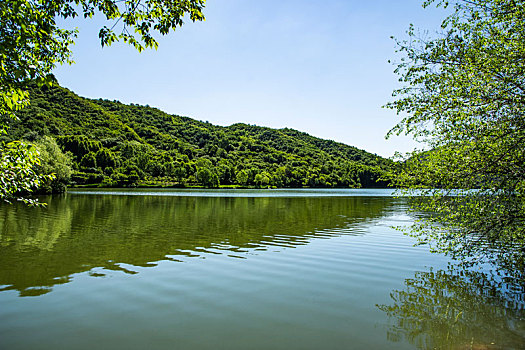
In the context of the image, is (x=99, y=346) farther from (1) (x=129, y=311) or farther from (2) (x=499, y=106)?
(2) (x=499, y=106)

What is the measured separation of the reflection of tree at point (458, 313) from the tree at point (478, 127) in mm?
1446

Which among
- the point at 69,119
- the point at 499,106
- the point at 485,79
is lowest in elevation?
the point at 499,106

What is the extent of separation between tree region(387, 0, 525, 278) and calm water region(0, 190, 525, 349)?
239 cm

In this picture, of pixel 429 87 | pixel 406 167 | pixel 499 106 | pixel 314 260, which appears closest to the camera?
pixel 499 106

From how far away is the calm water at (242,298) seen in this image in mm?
6867

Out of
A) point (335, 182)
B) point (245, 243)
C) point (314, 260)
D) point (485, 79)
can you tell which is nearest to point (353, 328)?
point (314, 260)

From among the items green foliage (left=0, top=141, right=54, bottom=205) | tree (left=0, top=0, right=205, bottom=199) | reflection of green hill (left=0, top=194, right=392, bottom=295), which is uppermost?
tree (left=0, top=0, right=205, bottom=199)

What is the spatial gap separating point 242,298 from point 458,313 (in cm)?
564

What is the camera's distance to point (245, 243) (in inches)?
707

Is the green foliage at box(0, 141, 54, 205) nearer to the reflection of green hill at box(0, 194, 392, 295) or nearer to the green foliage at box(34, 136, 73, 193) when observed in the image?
the reflection of green hill at box(0, 194, 392, 295)

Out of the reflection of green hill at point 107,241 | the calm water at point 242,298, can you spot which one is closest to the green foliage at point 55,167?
the reflection of green hill at point 107,241

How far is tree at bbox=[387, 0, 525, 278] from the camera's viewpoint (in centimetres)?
939

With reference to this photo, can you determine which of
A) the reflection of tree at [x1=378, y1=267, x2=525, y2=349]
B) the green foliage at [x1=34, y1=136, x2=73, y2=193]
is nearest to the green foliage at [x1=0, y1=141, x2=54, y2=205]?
the reflection of tree at [x1=378, y1=267, x2=525, y2=349]

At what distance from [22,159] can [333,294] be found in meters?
8.93
